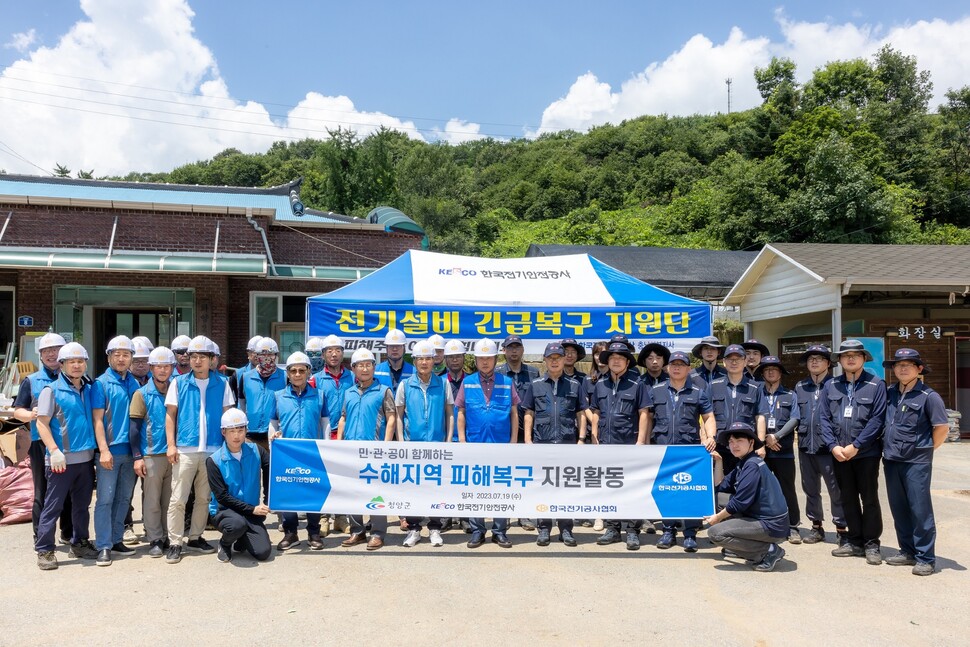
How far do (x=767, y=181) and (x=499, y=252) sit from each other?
1414cm

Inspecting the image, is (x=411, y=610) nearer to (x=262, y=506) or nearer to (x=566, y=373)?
(x=262, y=506)

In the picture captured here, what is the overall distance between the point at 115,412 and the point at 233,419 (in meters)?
1.11

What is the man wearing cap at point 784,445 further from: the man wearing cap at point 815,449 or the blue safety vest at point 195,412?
the blue safety vest at point 195,412

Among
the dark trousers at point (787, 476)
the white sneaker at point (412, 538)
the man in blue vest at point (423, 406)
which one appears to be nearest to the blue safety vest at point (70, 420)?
the man in blue vest at point (423, 406)

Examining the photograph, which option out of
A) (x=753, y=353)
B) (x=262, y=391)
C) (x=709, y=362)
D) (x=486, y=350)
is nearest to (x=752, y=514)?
(x=709, y=362)

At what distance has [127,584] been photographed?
5430 millimetres

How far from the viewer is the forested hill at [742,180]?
1284 inches

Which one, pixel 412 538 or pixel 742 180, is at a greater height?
pixel 742 180

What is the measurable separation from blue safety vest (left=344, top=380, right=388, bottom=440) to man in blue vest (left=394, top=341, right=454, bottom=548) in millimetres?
188

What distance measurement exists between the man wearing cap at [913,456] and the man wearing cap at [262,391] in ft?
18.1

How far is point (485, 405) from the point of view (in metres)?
6.79

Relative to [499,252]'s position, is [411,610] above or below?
below

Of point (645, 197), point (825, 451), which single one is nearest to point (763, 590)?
point (825, 451)

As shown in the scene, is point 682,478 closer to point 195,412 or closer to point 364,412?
point 364,412
